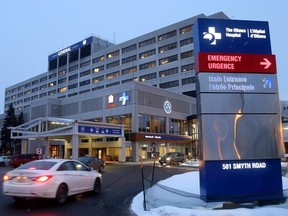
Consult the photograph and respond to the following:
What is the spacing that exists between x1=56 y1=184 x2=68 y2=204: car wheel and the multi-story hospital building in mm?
25054

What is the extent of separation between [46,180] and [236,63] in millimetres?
7279

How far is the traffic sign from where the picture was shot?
1122 centimetres

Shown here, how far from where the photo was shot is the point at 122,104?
196 ft

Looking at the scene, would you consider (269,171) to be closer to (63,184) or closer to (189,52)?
(63,184)

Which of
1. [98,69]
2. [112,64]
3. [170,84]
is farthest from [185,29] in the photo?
[98,69]

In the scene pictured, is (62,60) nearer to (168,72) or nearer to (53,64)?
(53,64)

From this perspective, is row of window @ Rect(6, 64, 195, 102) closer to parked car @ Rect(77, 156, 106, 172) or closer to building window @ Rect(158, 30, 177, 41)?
building window @ Rect(158, 30, 177, 41)

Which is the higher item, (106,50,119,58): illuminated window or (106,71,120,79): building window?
(106,50,119,58): illuminated window

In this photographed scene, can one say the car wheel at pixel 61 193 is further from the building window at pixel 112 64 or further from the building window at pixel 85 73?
the building window at pixel 85 73

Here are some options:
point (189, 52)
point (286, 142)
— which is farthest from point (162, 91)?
point (286, 142)

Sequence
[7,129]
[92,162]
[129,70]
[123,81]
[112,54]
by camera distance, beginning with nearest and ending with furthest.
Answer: [92,162] < [7,129] < [129,70] < [123,81] < [112,54]

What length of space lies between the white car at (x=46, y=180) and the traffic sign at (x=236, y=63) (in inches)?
225

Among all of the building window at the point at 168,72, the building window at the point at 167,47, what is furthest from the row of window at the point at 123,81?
the building window at the point at 167,47

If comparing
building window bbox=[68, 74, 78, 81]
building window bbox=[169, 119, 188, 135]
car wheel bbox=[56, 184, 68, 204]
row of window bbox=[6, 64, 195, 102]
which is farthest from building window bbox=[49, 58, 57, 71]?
car wheel bbox=[56, 184, 68, 204]
